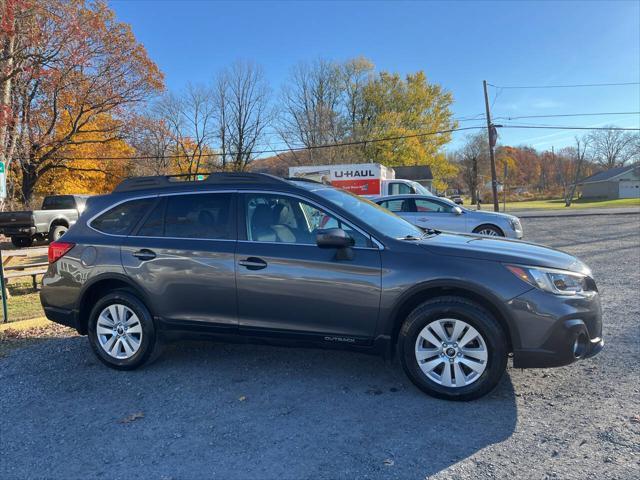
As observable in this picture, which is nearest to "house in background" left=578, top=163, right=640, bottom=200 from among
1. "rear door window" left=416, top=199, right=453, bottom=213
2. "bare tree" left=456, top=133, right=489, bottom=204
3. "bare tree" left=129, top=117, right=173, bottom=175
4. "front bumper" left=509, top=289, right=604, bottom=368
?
"bare tree" left=456, top=133, right=489, bottom=204

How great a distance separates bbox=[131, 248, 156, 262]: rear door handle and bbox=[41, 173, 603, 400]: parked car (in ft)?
0.04

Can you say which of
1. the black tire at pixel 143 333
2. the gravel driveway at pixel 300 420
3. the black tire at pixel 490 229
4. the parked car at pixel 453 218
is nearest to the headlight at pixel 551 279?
the gravel driveway at pixel 300 420

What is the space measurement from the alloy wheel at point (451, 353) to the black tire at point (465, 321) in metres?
0.03

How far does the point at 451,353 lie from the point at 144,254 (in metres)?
2.88

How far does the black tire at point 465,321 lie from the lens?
3.48 metres

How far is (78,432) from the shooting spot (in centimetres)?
328

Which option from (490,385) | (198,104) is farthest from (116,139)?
(490,385)

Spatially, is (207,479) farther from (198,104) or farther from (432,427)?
(198,104)

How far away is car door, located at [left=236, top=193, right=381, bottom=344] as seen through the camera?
3721 mm

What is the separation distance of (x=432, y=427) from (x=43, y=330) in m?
5.12

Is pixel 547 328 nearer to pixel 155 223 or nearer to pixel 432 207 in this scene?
pixel 155 223

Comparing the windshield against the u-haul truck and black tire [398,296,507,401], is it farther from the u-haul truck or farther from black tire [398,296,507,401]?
the u-haul truck

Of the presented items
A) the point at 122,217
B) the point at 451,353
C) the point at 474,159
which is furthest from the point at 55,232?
the point at 474,159

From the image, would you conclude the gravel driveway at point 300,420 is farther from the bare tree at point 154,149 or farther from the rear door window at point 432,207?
the bare tree at point 154,149
